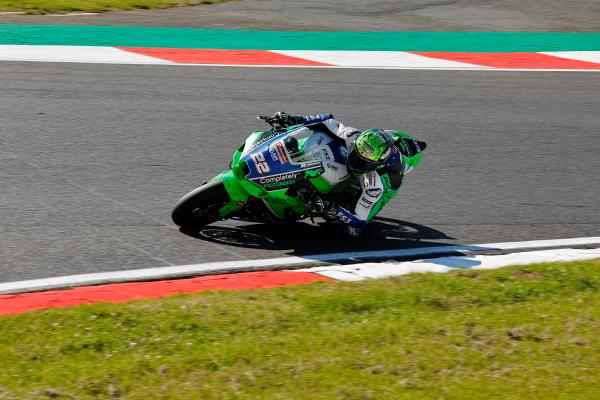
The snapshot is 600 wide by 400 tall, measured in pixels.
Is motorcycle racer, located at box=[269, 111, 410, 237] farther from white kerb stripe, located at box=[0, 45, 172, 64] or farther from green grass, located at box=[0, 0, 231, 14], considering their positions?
green grass, located at box=[0, 0, 231, 14]

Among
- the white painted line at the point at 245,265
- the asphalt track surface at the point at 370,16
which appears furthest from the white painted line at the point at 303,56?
the white painted line at the point at 245,265

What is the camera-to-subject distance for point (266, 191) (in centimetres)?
819

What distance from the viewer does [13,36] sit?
15859 millimetres

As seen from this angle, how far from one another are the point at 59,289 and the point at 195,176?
3269 mm

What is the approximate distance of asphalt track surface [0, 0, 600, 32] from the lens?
18438mm

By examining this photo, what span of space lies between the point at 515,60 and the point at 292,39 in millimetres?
3925

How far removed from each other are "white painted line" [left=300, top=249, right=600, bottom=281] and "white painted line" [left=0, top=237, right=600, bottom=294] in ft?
0.85

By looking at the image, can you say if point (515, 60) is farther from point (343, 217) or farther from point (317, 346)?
point (317, 346)

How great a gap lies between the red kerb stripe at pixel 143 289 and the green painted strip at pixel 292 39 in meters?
9.41

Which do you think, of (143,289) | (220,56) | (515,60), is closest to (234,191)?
(143,289)

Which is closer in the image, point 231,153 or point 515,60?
point 231,153

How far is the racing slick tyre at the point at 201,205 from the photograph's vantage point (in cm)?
827

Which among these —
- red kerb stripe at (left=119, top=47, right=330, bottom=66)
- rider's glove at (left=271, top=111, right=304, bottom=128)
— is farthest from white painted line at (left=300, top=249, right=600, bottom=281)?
red kerb stripe at (left=119, top=47, right=330, bottom=66)

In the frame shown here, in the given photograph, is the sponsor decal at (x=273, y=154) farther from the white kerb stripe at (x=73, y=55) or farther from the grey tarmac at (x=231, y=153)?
the white kerb stripe at (x=73, y=55)
